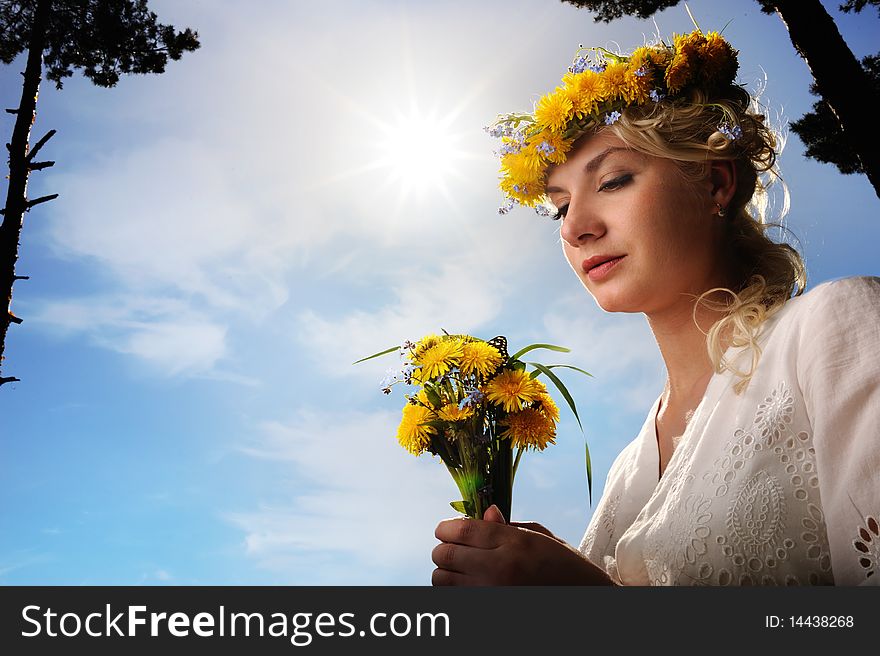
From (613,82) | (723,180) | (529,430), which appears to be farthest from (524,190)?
(529,430)

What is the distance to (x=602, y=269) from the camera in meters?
2.35

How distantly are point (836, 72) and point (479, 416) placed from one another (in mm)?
4848

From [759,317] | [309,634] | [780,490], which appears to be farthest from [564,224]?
[309,634]

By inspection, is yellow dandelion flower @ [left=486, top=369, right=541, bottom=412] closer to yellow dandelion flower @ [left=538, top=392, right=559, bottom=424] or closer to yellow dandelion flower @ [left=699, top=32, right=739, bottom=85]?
yellow dandelion flower @ [left=538, top=392, right=559, bottom=424]

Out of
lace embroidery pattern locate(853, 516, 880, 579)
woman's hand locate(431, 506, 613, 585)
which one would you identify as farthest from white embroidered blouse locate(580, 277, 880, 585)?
woman's hand locate(431, 506, 613, 585)

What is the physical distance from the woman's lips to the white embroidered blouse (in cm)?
51

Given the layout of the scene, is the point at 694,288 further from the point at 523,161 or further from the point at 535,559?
the point at 535,559

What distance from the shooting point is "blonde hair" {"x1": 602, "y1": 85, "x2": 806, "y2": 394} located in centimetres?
224

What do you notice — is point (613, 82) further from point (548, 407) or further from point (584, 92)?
point (548, 407)

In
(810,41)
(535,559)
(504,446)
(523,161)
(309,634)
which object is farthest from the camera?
(810,41)

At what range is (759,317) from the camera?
2150 millimetres

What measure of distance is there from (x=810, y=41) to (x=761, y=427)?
15.5ft

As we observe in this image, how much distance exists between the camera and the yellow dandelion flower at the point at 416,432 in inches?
83.4

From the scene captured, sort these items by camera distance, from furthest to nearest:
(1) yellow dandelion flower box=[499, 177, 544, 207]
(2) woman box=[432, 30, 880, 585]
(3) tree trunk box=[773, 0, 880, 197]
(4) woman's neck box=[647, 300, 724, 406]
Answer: (3) tree trunk box=[773, 0, 880, 197] → (1) yellow dandelion flower box=[499, 177, 544, 207] → (4) woman's neck box=[647, 300, 724, 406] → (2) woman box=[432, 30, 880, 585]
